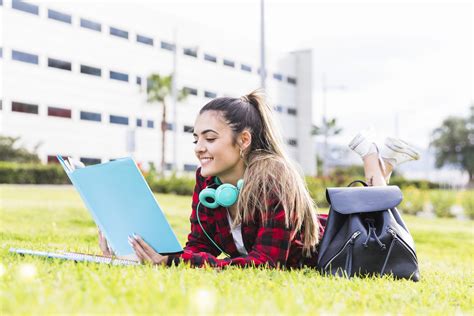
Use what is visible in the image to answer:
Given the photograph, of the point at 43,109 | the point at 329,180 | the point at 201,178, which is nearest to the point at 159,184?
the point at 329,180

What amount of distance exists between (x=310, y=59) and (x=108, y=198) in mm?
54633

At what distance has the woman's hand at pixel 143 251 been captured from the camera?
332 centimetres

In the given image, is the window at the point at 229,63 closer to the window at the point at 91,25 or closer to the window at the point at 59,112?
the window at the point at 91,25

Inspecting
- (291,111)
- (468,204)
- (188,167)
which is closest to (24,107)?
(188,167)

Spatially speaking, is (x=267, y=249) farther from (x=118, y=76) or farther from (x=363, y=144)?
(x=118, y=76)

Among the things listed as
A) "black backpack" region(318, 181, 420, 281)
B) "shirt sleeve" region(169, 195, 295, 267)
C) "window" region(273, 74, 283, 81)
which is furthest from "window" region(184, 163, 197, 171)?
"shirt sleeve" region(169, 195, 295, 267)

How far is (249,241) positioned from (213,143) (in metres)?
0.63

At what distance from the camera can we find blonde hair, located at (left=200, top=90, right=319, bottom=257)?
3.48 meters

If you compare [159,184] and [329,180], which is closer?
[329,180]

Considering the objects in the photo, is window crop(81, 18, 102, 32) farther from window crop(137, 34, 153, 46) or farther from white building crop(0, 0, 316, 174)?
window crop(137, 34, 153, 46)

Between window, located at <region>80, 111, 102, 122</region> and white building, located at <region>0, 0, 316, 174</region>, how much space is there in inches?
2.5

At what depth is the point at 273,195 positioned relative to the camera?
348cm

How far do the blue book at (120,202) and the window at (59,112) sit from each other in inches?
1386

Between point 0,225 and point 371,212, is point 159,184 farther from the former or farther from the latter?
point 371,212
